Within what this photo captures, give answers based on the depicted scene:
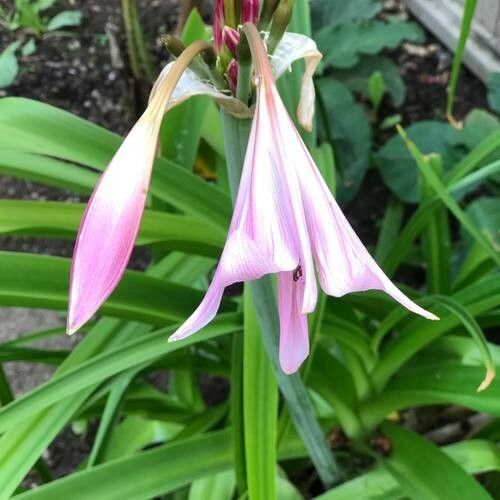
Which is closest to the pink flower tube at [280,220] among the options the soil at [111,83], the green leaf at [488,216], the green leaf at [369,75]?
the green leaf at [488,216]

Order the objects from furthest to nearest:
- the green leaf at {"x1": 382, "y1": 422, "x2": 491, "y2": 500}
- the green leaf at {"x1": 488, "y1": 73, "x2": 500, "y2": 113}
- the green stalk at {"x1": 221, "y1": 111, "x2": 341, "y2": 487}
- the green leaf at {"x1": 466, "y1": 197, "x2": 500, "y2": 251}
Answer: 1. the green leaf at {"x1": 488, "y1": 73, "x2": 500, "y2": 113}
2. the green leaf at {"x1": 466, "y1": 197, "x2": 500, "y2": 251}
3. the green leaf at {"x1": 382, "y1": 422, "x2": 491, "y2": 500}
4. the green stalk at {"x1": 221, "y1": 111, "x2": 341, "y2": 487}

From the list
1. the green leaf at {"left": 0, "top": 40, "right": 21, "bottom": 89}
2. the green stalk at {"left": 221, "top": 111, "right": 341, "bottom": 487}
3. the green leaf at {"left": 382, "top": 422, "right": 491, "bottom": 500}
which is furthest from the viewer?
the green leaf at {"left": 0, "top": 40, "right": 21, "bottom": 89}

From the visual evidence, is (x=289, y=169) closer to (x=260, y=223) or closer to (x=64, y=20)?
(x=260, y=223)

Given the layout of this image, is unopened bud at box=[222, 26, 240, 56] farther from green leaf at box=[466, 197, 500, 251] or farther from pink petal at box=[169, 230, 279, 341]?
green leaf at box=[466, 197, 500, 251]

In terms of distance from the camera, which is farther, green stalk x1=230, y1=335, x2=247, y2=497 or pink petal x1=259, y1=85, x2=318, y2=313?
green stalk x1=230, y1=335, x2=247, y2=497

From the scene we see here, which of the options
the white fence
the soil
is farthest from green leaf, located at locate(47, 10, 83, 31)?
the white fence

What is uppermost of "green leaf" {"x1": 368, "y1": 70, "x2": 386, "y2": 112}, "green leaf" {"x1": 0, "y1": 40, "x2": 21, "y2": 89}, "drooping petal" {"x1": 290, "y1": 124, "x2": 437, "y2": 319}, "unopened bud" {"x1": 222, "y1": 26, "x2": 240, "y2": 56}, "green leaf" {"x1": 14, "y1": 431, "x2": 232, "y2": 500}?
"green leaf" {"x1": 0, "y1": 40, "x2": 21, "y2": 89}

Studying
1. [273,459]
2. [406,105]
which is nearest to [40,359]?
[273,459]
